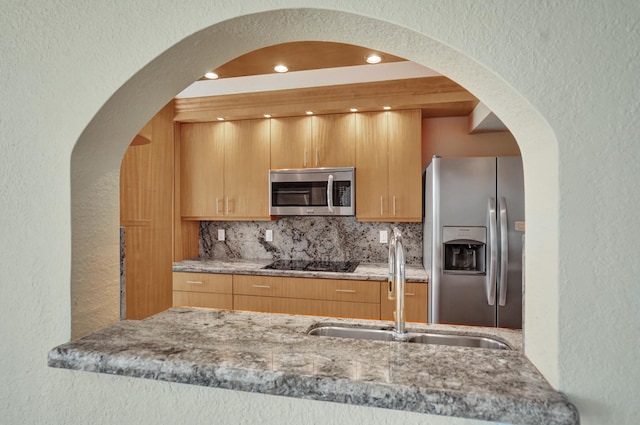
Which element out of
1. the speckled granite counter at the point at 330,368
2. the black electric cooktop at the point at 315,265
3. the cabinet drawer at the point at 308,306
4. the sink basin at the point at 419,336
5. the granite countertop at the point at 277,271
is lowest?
the cabinet drawer at the point at 308,306

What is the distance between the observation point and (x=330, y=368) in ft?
2.81

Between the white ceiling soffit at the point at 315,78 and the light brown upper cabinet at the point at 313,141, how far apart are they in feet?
0.99

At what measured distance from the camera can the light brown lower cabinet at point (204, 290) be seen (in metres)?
3.22

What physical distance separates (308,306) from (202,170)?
173 centimetres

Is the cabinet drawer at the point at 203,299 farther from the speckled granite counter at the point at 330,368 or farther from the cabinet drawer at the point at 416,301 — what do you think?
the speckled granite counter at the point at 330,368

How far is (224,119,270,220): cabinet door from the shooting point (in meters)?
3.46

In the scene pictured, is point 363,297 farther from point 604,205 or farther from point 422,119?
point 604,205

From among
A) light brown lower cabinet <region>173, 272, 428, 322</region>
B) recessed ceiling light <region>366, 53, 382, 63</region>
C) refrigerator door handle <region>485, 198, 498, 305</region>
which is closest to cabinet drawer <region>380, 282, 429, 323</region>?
light brown lower cabinet <region>173, 272, 428, 322</region>

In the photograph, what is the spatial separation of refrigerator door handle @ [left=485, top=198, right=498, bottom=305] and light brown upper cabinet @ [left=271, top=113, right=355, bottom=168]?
125 cm

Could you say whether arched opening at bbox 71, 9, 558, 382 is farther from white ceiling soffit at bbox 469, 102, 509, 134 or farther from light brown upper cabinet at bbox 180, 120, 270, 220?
light brown upper cabinet at bbox 180, 120, 270, 220

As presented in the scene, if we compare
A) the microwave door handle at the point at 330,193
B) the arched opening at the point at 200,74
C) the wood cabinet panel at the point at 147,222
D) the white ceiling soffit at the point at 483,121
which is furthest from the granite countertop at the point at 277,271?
the arched opening at the point at 200,74

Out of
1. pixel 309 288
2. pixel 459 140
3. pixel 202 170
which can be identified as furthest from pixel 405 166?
pixel 202 170

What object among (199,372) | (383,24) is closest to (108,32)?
(383,24)

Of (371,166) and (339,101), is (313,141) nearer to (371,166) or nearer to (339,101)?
(339,101)
